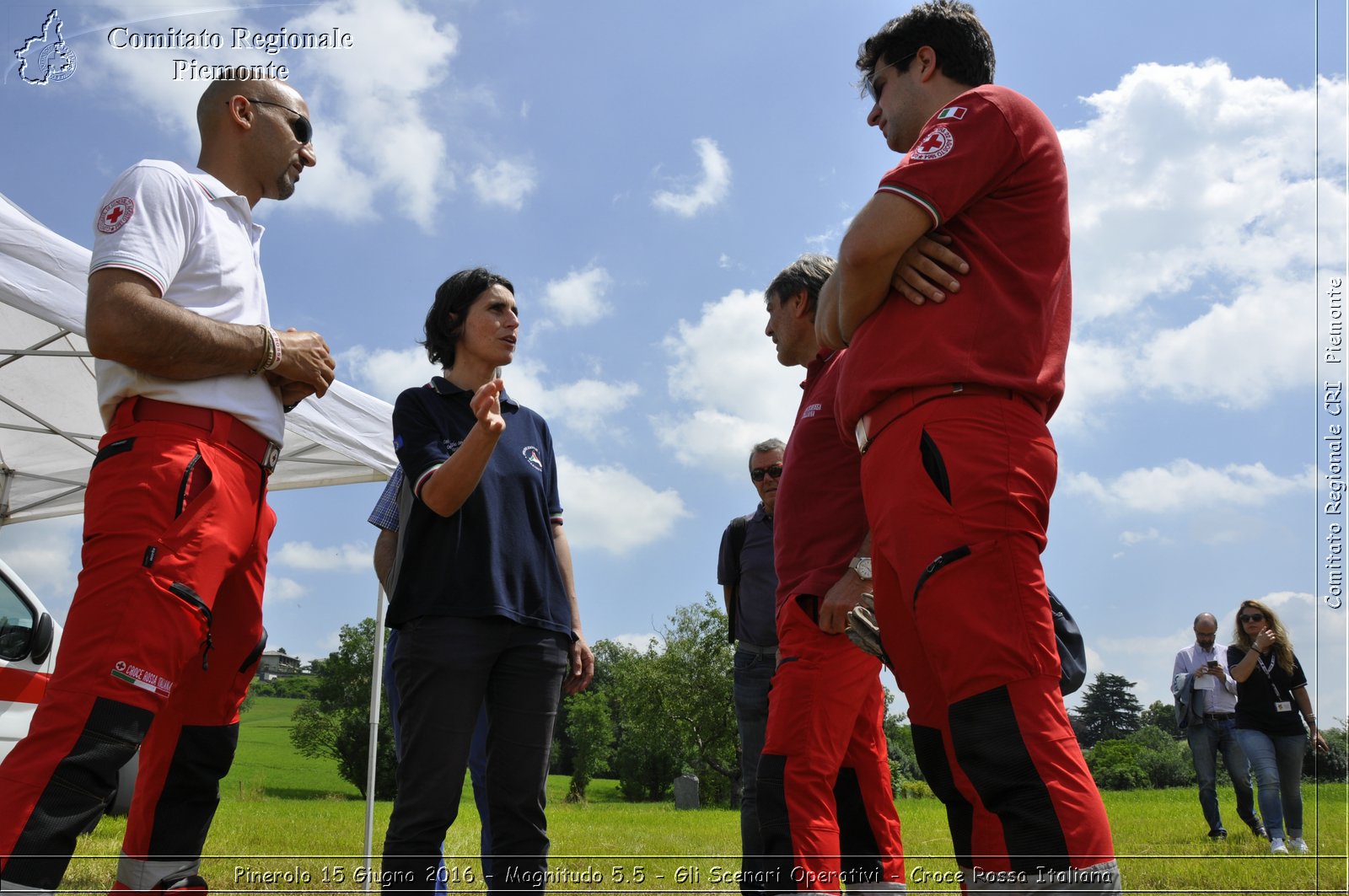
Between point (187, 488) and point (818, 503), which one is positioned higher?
point (818, 503)

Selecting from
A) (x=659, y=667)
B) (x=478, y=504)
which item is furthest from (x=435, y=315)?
(x=659, y=667)

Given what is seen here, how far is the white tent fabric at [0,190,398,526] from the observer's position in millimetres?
5395

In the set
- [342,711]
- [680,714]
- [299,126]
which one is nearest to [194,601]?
[299,126]

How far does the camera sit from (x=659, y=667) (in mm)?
55250

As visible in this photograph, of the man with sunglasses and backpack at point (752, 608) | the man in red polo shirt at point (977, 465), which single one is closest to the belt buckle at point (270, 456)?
the man in red polo shirt at point (977, 465)

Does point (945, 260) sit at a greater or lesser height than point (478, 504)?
greater

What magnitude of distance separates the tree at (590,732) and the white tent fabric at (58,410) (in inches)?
2002

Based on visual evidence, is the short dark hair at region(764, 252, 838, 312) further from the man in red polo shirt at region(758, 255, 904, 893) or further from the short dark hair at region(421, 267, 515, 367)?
the short dark hair at region(421, 267, 515, 367)

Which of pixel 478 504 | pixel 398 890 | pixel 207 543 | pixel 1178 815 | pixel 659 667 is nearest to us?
pixel 207 543

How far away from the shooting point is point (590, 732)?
2491 inches

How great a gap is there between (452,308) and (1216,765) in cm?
885

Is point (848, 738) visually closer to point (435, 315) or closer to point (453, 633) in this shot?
point (453, 633)

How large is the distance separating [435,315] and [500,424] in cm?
100

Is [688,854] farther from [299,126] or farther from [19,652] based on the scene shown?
[299,126]
